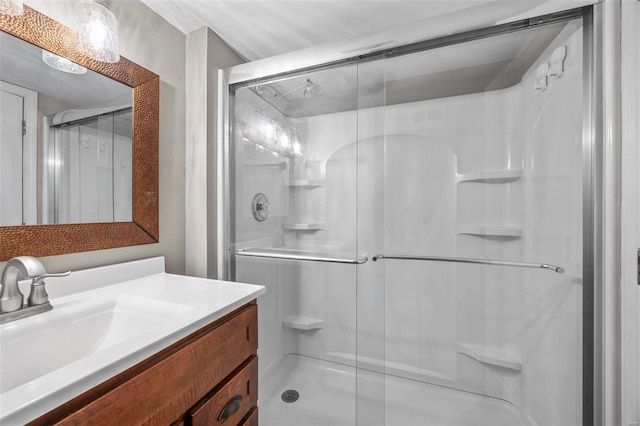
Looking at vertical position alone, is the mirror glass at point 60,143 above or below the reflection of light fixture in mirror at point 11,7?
below

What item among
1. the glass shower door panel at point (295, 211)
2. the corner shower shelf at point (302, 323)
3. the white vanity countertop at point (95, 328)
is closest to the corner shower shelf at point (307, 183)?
the glass shower door panel at point (295, 211)

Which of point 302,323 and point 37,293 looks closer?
point 37,293

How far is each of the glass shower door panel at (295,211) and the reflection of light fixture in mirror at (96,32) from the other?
0.59m

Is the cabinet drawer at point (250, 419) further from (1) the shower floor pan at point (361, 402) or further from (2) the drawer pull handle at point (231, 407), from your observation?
(1) the shower floor pan at point (361, 402)

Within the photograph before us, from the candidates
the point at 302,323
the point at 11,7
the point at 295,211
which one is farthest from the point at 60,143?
the point at 302,323

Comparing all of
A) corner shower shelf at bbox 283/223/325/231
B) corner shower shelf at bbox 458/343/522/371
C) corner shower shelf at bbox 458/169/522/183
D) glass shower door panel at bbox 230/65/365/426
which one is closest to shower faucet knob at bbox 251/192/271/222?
glass shower door panel at bbox 230/65/365/426

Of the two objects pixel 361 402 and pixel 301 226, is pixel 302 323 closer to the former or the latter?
pixel 361 402

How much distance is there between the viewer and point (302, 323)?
1691 millimetres

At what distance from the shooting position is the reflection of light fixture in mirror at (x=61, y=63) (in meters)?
0.89

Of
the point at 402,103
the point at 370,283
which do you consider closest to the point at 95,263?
the point at 370,283

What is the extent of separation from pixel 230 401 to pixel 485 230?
1494mm

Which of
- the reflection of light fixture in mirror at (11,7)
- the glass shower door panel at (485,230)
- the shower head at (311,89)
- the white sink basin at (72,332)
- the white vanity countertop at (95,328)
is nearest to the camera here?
the white vanity countertop at (95,328)

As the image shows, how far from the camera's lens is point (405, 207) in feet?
5.87

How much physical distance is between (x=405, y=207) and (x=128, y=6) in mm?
1683
